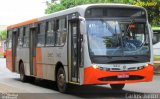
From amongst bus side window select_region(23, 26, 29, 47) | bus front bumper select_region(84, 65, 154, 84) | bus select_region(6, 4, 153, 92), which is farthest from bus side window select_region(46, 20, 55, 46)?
bus front bumper select_region(84, 65, 154, 84)

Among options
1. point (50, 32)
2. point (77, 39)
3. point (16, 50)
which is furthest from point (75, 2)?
point (77, 39)

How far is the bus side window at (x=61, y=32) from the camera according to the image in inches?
697

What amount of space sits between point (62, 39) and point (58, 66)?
1.08 meters

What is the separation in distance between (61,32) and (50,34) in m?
1.42

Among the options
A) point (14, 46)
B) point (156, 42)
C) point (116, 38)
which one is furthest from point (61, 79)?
point (156, 42)

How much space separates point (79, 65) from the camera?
1595cm

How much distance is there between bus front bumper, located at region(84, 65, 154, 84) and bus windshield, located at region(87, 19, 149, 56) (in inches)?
20.9

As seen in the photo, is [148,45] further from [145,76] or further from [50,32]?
[50,32]

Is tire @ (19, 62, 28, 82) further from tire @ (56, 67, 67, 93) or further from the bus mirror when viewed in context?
the bus mirror

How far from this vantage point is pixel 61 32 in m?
18.0

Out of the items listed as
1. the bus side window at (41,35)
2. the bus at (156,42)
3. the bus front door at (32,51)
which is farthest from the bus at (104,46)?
the bus at (156,42)

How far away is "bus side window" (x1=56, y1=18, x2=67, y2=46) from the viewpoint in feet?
58.1

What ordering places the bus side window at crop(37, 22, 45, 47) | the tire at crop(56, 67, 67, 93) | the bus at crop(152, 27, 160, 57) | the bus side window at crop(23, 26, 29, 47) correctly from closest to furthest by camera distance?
1. the tire at crop(56, 67, 67, 93)
2. the bus side window at crop(37, 22, 45, 47)
3. the bus side window at crop(23, 26, 29, 47)
4. the bus at crop(152, 27, 160, 57)

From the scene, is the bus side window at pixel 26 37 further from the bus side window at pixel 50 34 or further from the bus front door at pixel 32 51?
the bus side window at pixel 50 34
